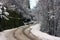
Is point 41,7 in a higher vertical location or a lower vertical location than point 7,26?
higher

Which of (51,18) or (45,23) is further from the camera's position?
(45,23)

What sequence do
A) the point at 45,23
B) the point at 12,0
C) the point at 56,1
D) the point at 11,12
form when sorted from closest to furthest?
the point at 56,1 → the point at 45,23 → the point at 11,12 → the point at 12,0

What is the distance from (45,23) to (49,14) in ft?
5.98

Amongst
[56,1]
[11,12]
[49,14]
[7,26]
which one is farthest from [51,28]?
[11,12]

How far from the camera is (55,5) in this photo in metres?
21.5

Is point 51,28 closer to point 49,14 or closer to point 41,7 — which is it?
point 49,14

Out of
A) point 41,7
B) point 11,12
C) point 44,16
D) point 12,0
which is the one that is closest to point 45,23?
point 44,16

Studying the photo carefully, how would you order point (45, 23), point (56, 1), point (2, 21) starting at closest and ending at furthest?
point (56, 1), point (45, 23), point (2, 21)

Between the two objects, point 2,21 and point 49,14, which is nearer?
point 49,14

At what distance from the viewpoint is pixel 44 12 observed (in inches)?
934

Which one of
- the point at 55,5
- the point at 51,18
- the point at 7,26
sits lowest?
the point at 7,26

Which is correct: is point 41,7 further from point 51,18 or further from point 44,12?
point 51,18

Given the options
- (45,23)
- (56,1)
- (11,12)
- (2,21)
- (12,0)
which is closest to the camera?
(56,1)

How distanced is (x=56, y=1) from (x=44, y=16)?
3.47 metres
